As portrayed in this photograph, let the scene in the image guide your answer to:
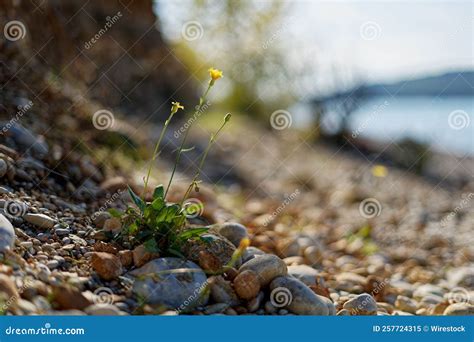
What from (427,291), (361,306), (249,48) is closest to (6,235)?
(361,306)

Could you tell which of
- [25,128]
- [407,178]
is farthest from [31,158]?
[407,178]

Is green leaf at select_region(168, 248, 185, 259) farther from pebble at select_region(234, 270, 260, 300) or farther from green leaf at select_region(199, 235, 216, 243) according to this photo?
pebble at select_region(234, 270, 260, 300)

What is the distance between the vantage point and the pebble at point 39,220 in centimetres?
324

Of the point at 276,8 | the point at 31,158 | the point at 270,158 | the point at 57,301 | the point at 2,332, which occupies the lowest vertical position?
the point at 2,332

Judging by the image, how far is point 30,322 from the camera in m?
2.47

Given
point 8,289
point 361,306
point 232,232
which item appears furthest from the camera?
point 232,232

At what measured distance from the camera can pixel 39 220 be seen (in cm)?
325

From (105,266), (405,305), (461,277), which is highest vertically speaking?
(461,277)

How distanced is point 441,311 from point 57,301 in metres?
2.26

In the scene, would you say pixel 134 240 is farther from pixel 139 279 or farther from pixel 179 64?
pixel 179 64

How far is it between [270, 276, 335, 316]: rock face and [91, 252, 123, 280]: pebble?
0.79 metres

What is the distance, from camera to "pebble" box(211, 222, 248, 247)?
11.7 feet

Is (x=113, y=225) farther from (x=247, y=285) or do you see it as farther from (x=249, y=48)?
(x=249, y=48)

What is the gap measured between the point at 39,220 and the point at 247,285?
119 cm
